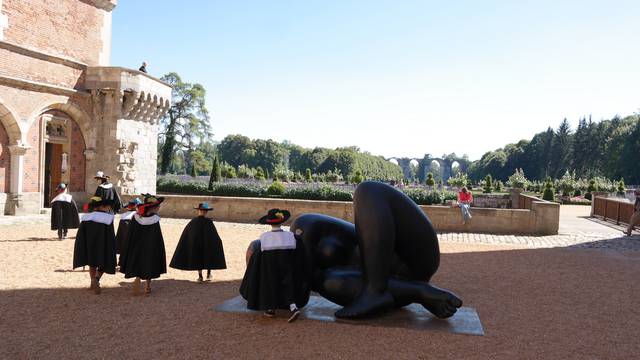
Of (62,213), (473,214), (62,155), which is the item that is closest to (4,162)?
(62,155)

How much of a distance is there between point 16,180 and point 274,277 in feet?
49.0

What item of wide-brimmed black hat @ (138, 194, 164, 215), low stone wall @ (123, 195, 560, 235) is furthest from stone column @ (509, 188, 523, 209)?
wide-brimmed black hat @ (138, 194, 164, 215)

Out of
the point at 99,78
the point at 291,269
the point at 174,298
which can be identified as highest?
the point at 99,78

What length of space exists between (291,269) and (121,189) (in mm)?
16623

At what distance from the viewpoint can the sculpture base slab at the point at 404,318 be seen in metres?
4.93

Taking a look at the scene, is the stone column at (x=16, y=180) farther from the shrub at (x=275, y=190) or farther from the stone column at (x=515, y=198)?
the stone column at (x=515, y=198)

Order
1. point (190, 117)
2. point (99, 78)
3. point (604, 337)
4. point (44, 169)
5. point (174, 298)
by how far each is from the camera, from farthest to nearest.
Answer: point (190, 117) < point (99, 78) < point (44, 169) < point (174, 298) < point (604, 337)

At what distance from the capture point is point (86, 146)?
63.0ft

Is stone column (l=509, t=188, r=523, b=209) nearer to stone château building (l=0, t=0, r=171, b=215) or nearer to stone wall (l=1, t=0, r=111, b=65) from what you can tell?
stone château building (l=0, t=0, r=171, b=215)

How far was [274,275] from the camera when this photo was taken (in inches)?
198

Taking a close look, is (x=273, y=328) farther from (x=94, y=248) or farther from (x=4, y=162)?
(x=4, y=162)

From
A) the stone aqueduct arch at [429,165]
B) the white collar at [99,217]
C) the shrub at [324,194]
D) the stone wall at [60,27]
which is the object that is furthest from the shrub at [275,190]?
the stone aqueduct arch at [429,165]

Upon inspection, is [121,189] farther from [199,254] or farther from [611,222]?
[611,222]

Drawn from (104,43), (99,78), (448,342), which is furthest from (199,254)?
(104,43)
